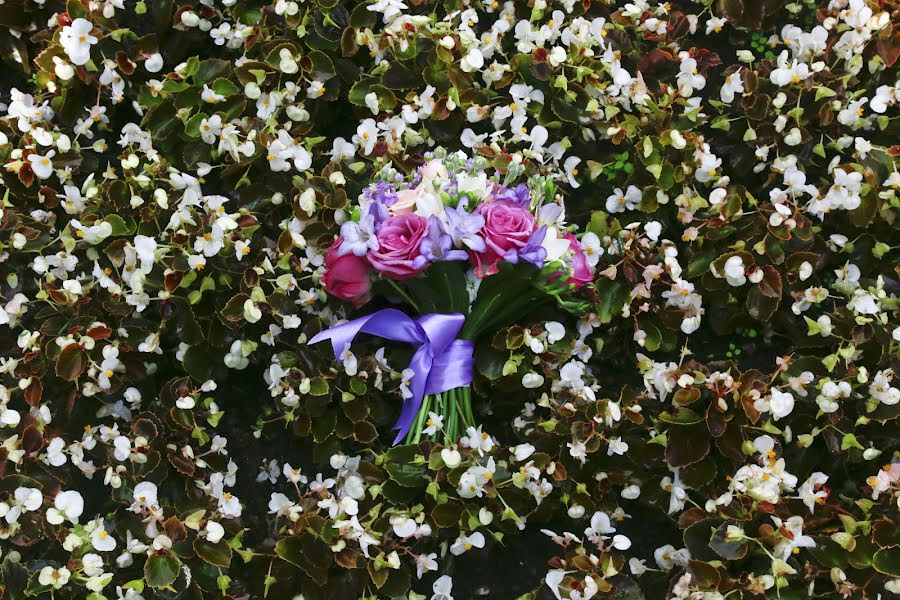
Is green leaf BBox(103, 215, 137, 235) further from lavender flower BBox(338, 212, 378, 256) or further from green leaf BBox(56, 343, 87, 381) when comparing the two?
lavender flower BBox(338, 212, 378, 256)

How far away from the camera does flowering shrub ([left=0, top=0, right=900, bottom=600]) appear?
4.63 ft

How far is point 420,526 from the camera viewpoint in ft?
4.70

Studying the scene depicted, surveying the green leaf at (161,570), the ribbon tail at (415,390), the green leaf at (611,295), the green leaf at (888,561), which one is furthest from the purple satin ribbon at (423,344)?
the green leaf at (888,561)

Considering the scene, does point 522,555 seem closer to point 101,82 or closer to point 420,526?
point 420,526

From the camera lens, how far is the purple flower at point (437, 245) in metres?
1.37

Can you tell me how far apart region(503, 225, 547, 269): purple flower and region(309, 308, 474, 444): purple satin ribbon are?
146mm

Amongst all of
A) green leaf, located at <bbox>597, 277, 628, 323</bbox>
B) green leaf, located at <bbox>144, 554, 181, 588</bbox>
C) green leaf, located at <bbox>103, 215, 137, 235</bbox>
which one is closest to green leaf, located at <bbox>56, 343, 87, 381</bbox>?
green leaf, located at <bbox>103, 215, 137, 235</bbox>

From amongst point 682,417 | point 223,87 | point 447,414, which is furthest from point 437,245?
point 223,87

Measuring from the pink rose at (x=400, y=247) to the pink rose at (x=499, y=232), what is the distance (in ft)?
0.29

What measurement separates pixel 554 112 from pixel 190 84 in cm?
66

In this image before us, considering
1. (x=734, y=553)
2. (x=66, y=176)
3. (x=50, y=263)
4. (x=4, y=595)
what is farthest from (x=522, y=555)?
(x=66, y=176)

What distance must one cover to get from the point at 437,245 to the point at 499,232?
0.31ft

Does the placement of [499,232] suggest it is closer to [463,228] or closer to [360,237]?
[463,228]

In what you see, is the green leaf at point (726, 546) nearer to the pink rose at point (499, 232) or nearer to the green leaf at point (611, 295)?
the green leaf at point (611, 295)
